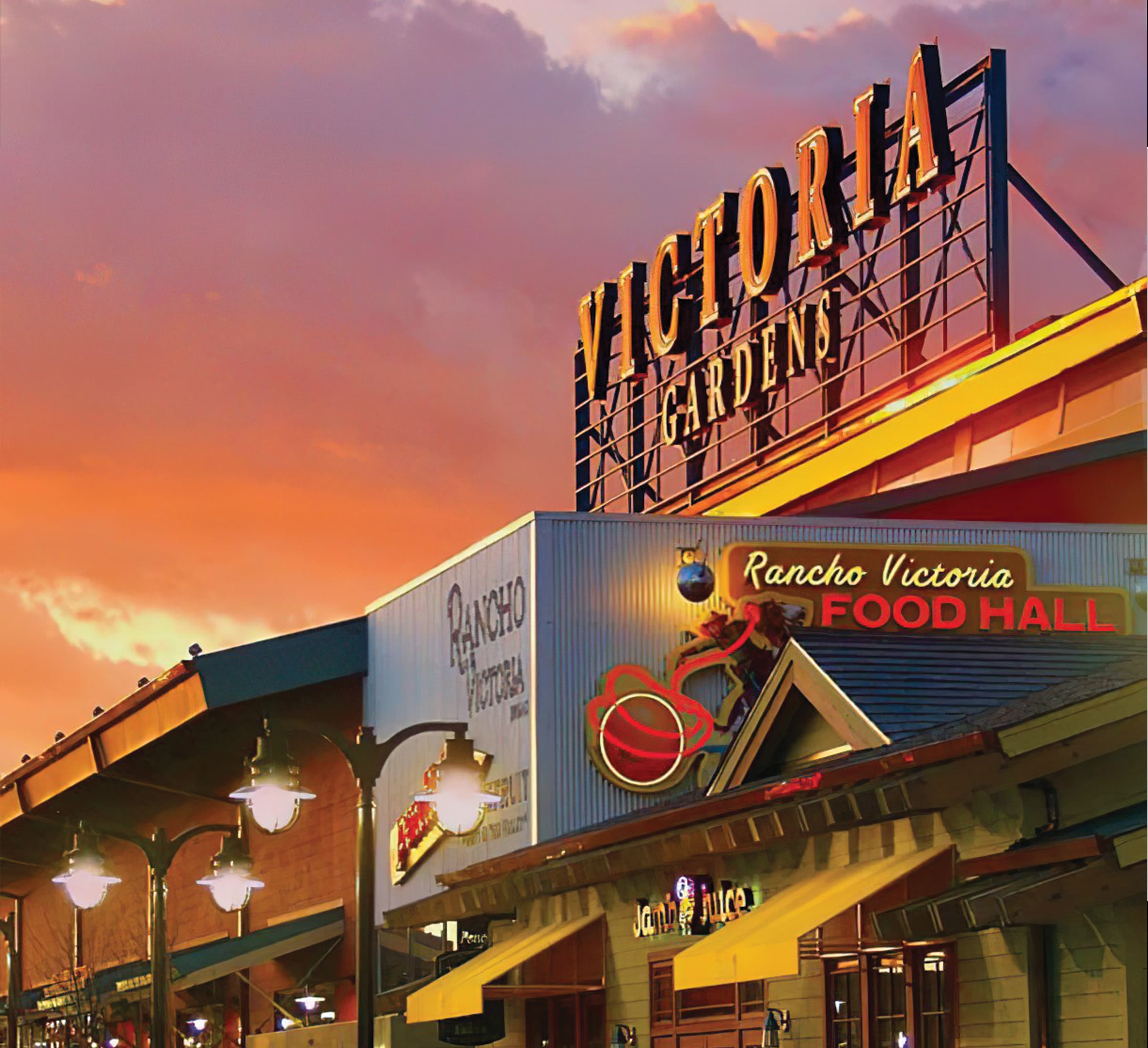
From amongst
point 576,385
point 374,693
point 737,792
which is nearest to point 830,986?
point 737,792

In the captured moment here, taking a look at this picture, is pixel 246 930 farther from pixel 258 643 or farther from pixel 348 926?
pixel 258 643

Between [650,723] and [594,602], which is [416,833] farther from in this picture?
[594,602]

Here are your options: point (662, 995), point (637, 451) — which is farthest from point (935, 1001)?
point (637, 451)

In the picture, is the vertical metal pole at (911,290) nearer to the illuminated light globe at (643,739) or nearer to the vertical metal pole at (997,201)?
the vertical metal pole at (997,201)

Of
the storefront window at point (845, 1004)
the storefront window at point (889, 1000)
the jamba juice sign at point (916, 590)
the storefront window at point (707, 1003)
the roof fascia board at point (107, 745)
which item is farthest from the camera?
the roof fascia board at point (107, 745)

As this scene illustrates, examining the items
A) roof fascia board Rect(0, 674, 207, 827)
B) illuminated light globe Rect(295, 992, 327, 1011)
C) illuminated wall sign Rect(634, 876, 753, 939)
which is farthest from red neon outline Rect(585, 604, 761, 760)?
illuminated wall sign Rect(634, 876, 753, 939)

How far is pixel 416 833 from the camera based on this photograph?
124 feet

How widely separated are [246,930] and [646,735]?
50.2ft

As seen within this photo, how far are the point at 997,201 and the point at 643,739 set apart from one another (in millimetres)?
12339

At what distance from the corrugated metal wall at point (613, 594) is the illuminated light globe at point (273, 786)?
13.7 m

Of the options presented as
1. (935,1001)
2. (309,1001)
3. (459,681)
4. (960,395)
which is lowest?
(935,1001)

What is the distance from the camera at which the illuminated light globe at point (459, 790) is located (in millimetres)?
19625

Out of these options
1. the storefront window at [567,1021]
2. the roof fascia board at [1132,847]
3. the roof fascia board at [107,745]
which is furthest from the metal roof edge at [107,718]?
the roof fascia board at [1132,847]

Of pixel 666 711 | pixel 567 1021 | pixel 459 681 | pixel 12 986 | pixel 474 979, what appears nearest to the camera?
pixel 474 979
